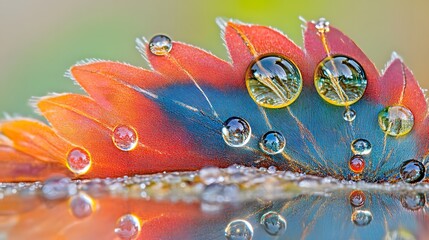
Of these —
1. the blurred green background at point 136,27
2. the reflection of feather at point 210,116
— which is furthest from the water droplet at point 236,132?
the blurred green background at point 136,27

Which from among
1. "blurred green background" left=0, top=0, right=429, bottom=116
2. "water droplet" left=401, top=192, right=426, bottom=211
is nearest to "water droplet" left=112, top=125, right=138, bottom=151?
"water droplet" left=401, top=192, right=426, bottom=211

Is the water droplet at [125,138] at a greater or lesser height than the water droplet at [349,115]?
greater

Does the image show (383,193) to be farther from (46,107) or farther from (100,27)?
(100,27)

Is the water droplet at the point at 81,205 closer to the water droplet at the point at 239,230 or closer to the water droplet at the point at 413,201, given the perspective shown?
the water droplet at the point at 239,230

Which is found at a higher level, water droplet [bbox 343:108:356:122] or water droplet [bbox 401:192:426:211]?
water droplet [bbox 343:108:356:122]

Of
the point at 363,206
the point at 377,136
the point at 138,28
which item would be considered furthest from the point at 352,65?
the point at 138,28

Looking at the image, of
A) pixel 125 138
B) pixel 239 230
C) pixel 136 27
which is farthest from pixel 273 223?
pixel 136 27

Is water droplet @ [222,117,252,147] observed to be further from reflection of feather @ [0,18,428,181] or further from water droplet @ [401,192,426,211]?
water droplet @ [401,192,426,211]
